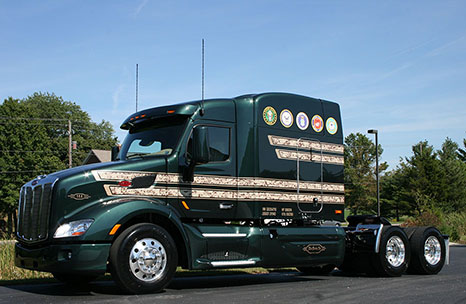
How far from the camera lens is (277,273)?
42.1ft

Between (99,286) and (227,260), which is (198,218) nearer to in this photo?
(227,260)

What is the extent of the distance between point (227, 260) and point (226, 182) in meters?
1.36

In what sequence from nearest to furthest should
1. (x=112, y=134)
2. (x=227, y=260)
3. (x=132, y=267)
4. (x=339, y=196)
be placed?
1. (x=132, y=267)
2. (x=227, y=260)
3. (x=339, y=196)
4. (x=112, y=134)

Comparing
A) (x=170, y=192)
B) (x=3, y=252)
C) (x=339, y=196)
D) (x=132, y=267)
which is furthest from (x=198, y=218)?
(x=3, y=252)

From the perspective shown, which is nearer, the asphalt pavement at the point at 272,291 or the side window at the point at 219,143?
the asphalt pavement at the point at 272,291

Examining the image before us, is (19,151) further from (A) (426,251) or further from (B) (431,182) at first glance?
(A) (426,251)

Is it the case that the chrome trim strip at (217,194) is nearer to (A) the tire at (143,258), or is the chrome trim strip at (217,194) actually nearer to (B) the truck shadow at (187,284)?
(A) the tire at (143,258)

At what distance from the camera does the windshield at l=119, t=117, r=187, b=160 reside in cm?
916

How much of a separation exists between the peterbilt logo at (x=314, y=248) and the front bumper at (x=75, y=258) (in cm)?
402

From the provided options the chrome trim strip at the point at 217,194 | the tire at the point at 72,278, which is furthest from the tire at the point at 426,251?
the tire at the point at 72,278

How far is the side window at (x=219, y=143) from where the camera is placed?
30.9 feet

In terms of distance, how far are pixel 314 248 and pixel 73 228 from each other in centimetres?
471

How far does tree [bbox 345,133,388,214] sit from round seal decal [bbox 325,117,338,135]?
61.9 metres

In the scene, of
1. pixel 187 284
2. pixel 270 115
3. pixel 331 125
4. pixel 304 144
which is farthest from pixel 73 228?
pixel 331 125
